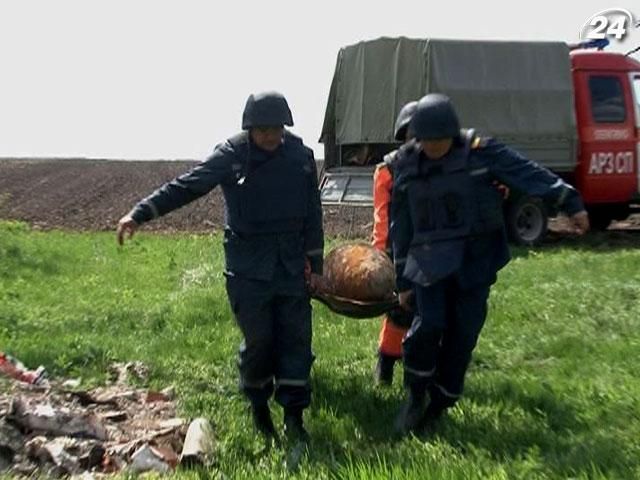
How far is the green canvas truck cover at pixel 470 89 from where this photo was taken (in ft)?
55.7

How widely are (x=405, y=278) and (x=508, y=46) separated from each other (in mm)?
11749

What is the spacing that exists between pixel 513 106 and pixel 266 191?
11769 mm

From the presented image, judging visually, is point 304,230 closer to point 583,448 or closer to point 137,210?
point 137,210

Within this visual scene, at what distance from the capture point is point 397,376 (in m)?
7.89

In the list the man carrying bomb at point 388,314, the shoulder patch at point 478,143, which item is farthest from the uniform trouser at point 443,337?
the man carrying bomb at point 388,314

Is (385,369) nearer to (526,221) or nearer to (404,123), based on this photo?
(404,123)

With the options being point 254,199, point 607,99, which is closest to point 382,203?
point 254,199

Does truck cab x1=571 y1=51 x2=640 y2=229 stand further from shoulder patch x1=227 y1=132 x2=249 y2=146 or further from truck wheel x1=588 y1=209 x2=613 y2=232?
shoulder patch x1=227 y1=132 x2=249 y2=146

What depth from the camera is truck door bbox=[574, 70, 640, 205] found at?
17.8 m

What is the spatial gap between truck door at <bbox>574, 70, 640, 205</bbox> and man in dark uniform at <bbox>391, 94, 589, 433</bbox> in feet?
38.9

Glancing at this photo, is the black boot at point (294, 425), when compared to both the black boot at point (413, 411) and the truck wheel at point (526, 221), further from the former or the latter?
the truck wheel at point (526, 221)

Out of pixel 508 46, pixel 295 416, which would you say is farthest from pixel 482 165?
pixel 508 46

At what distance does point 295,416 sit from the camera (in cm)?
656

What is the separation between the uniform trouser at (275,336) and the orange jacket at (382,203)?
3.87ft
